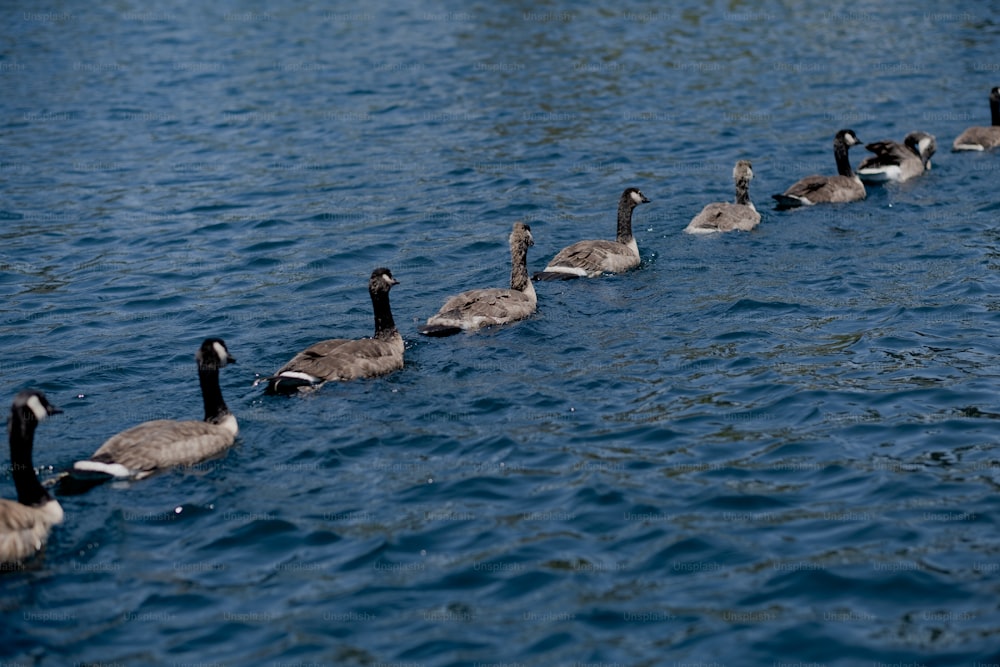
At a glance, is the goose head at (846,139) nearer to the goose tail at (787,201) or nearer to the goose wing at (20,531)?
the goose tail at (787,201)

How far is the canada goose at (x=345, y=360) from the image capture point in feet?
49.1

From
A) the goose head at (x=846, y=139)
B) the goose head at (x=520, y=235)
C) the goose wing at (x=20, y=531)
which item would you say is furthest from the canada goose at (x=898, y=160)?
the goose wing at (x=20, y=531)

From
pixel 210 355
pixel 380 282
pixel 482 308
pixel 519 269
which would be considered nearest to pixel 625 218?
pixel 519 269

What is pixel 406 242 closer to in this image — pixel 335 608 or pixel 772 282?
pixel 772 282

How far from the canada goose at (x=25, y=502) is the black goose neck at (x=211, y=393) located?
64.9 inches

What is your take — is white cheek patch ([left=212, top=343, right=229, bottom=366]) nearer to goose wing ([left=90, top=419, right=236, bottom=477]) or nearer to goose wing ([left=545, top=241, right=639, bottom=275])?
goose wing ([left=90, top=419, right=236, bottom=477])

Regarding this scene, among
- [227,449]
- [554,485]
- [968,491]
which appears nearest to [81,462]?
[227,449]

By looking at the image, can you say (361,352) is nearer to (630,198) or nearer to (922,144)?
(630,198)

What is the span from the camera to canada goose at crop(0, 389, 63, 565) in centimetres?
1130

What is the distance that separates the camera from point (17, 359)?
17.2 m

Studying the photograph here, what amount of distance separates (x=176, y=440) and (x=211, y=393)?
874mm

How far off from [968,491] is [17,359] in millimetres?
12625

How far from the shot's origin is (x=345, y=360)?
602 inches

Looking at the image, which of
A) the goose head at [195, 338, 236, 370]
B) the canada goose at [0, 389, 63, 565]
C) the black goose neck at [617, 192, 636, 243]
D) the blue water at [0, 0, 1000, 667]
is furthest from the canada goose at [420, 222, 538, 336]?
the canada goose at [0, 389, 63, 565]
